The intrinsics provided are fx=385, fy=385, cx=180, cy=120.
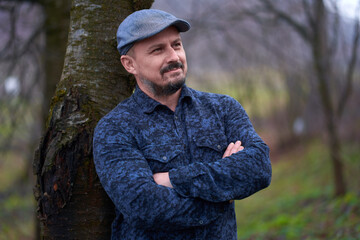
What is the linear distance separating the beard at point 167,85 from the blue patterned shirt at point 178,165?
0.22 ft

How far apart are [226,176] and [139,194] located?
0.45m

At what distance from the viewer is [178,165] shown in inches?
82.3

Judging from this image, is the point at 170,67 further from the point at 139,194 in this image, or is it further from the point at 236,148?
the point at 139,194

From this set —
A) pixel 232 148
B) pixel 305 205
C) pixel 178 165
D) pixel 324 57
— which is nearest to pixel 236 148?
pixel 232 148

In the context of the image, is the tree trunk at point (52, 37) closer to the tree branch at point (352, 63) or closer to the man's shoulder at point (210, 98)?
the man's shoulder at point (210, 98)

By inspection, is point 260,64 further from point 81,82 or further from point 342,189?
point 81,82

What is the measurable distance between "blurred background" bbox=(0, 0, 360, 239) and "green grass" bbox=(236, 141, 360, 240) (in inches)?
1.4

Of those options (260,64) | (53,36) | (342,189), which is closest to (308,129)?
(260,64)

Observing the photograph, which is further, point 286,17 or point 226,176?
point 286,17

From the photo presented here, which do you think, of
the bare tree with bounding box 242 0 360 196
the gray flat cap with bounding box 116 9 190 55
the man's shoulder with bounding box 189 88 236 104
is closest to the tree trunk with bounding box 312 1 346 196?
the bare tree with bounding box 242 0 360 196

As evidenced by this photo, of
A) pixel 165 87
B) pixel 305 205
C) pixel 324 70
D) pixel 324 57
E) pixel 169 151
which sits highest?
pixel 165 87

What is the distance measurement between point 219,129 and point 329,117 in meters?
5.25

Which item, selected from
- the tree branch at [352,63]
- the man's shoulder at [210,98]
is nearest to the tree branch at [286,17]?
the tree branch at [352,63]

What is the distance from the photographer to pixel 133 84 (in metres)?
2.63
